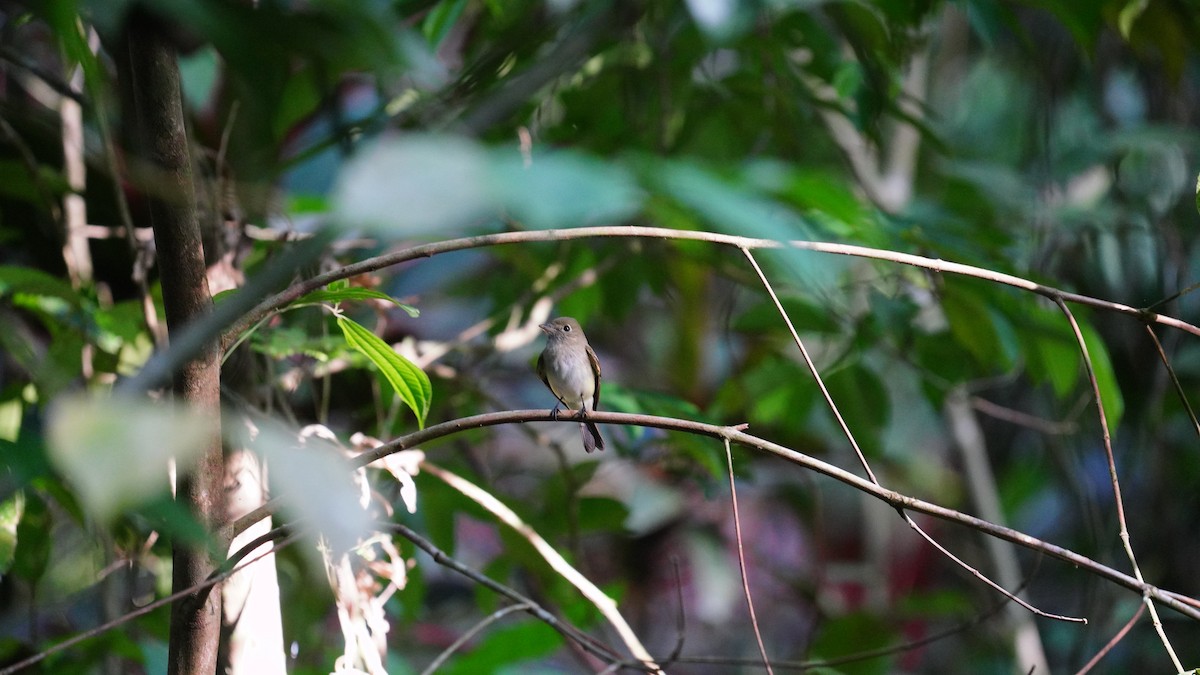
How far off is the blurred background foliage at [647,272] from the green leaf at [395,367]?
189 mm

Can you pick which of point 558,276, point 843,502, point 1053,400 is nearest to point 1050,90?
point 1053,400

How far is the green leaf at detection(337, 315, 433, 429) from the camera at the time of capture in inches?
39.1

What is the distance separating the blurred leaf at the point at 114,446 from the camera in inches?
15.2

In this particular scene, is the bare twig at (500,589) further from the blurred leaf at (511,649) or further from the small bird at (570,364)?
the small bird at (570,364)

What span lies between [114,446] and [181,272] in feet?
1.67

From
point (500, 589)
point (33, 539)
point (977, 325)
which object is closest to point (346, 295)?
point (500, 589)

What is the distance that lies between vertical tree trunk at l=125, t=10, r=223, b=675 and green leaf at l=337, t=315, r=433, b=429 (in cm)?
14

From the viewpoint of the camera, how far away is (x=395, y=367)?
1.04 m

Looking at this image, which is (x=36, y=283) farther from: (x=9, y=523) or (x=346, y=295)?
(x=346, y=295)

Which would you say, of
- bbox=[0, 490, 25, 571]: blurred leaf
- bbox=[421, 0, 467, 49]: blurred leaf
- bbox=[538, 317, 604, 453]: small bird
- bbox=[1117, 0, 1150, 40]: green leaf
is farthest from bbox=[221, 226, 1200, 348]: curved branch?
bbox=[538, 317, 604, 453]: small bird

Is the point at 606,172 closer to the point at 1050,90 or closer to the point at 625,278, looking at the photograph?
the point at 625,278

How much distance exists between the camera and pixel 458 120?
1.78 ft

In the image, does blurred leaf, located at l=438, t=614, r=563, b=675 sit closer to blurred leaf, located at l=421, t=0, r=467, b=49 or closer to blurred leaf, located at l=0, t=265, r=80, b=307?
blurred leaf, located at l=0, t=265, r=80, b=307

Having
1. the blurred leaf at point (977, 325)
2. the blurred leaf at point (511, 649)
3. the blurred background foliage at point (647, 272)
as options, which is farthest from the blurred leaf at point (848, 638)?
the blurred leaf at point (511, 649)
